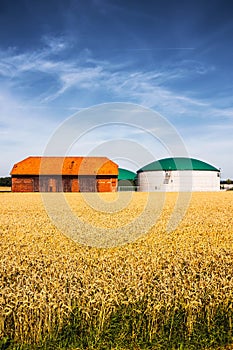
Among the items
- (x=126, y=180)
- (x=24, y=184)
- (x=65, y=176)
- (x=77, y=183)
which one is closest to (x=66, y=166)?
(x=65, y=176)

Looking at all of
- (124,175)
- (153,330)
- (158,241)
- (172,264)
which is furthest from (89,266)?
(124,175)

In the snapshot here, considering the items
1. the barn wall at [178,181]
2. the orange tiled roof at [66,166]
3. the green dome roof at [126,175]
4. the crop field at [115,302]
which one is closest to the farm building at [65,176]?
the orange tiled roof at [66,166]

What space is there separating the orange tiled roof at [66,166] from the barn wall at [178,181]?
1293 cm

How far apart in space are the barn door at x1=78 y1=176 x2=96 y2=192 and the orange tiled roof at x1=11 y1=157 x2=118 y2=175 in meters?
0.98

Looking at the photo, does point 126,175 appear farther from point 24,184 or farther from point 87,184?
point 24,184

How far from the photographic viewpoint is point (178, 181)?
74.6 meters

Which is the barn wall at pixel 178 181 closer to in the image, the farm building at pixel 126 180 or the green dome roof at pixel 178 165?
the green dome roof at pixel 178 165

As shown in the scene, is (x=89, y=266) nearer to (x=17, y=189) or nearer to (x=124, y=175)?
(x=17, y=189)

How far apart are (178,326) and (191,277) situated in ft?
5.63

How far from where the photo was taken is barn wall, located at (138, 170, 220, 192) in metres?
74.6

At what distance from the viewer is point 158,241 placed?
12.7 metres

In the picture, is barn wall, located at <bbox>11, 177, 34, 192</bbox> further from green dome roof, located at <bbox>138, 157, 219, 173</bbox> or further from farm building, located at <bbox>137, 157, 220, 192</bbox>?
green dome roof, located at <bbox>138, 157, 219, 173</bbox>

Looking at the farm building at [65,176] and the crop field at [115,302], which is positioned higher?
the farm building at [65,176]

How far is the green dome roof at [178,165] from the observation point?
251 feet
